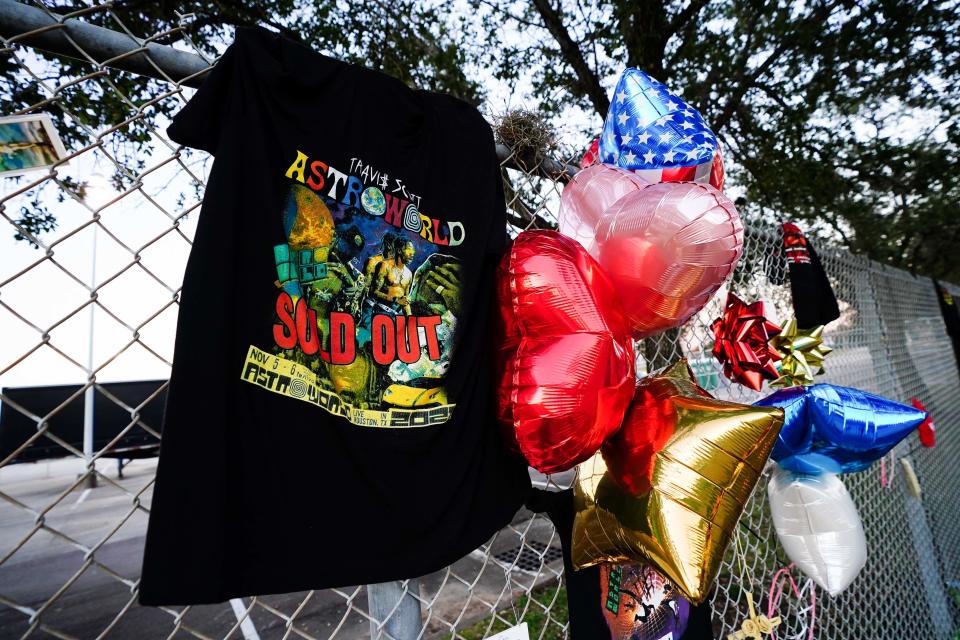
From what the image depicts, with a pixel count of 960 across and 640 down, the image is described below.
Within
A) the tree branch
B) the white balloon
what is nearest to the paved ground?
the white balloon

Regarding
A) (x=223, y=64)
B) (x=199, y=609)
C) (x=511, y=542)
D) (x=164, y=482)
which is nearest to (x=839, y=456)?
(x=164, y=482)

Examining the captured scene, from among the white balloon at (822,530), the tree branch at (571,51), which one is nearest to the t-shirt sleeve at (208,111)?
→ the white balloon at (822,530)

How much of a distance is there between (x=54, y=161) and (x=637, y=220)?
3.24 ft

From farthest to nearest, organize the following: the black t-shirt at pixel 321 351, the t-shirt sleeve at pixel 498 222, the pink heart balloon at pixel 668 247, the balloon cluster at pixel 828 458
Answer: the balloon cluster at pixel 828 458
the t-shirt sleeve at pixel 498 222
the pink heart balloon at pixel 668 247
the black t-shirt at pixel 321 351

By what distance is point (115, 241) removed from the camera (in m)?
0.75

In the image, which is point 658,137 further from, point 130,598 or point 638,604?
point 130,598

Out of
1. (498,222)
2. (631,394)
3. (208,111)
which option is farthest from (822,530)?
(208,111)

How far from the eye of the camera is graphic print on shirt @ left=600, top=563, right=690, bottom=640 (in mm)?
1135

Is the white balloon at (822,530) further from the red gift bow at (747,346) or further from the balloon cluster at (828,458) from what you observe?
the red gift bow at (747,346)

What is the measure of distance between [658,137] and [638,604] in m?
1.17

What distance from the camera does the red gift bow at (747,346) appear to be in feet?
4.98

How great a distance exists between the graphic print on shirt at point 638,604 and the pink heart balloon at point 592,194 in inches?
31.9

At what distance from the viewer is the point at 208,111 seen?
77cm

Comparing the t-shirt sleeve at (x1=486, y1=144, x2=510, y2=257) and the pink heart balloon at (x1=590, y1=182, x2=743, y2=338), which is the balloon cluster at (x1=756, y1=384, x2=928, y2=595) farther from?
the t-shirt sleeve at (x1=486, y1=144, x2=510, y2=257)
